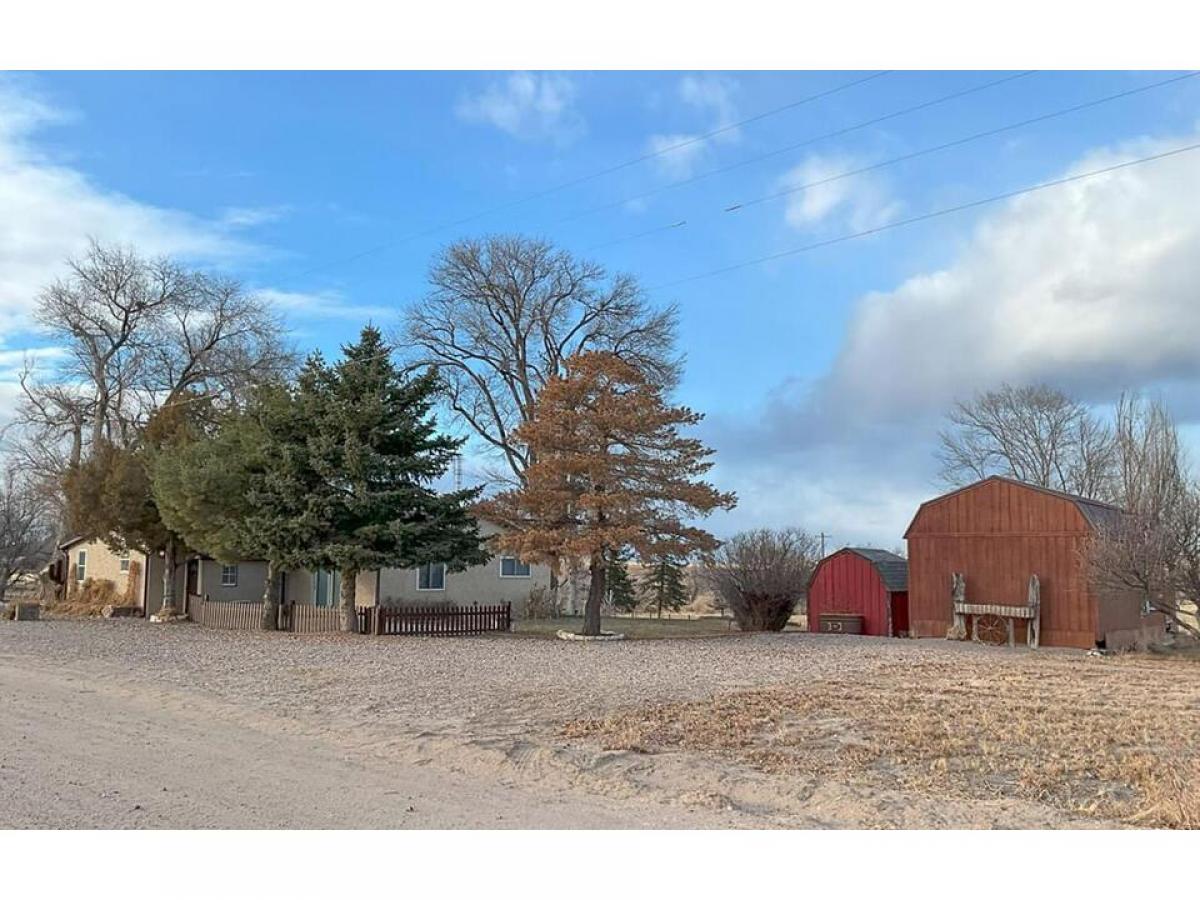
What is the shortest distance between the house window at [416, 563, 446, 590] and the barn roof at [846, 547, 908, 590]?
43.8ft

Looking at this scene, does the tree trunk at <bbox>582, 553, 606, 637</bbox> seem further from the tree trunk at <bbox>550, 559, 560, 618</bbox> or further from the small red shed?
the tree trunk at <bbox>550, 559, 560, 618</bbox>

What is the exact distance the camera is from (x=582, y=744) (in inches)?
396

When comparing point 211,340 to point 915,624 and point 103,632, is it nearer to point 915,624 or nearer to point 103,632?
point 103,632

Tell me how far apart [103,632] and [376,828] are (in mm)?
21192

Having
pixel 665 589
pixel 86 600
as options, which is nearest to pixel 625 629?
pixel 665 589

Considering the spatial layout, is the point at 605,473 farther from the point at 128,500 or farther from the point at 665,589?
the point at 665,589

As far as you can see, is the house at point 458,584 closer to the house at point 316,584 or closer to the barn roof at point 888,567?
the house at point 316,584

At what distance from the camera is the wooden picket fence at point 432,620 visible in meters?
25.6

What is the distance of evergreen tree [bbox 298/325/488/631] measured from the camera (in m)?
24.7

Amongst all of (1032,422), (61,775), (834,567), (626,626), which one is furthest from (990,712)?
(1032,422)

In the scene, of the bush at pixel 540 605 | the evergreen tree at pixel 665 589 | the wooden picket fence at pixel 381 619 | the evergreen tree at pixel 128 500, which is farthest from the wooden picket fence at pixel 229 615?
the evergreen tree at pixel 665 589

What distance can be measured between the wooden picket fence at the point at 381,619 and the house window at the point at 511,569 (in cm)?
865

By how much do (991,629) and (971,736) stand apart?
57.1 feet

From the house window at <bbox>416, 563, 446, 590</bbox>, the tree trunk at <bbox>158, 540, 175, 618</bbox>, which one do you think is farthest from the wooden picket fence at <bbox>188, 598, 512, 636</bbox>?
the house window at <bbox>416, 563, 446, 590</bbox>
